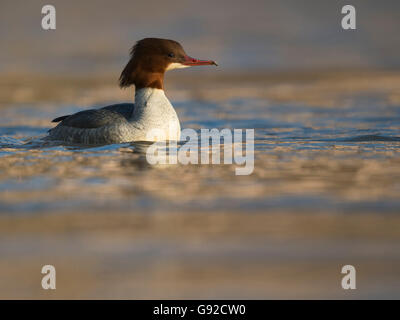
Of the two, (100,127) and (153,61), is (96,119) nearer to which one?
(100,127)

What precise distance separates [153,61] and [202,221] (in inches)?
166

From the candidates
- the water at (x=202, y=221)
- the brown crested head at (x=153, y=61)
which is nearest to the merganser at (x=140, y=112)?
the brown crested head at (x=153, y=61)

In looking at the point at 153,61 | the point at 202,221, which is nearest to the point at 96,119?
the point at 153,61

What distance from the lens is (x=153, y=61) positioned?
9.84 metres

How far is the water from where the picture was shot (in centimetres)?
496

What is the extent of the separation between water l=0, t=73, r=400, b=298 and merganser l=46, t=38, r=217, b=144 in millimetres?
238

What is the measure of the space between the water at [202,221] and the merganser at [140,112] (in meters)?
0.24

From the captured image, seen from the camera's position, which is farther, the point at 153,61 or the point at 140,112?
the point at 153,61

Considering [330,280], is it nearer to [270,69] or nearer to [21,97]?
[21,97]

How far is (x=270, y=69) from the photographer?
17938mm

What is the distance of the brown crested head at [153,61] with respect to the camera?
32.2 ft

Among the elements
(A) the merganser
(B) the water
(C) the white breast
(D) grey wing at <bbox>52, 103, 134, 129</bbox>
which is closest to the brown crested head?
(A) the merganser

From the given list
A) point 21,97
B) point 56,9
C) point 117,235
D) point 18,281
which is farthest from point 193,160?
point 56,9

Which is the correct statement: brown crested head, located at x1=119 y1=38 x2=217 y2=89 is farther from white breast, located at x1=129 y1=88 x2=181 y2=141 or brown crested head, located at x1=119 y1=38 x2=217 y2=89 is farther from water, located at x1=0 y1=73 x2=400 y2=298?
water, located at x1=0 y1=73 x2=400 y2=298
